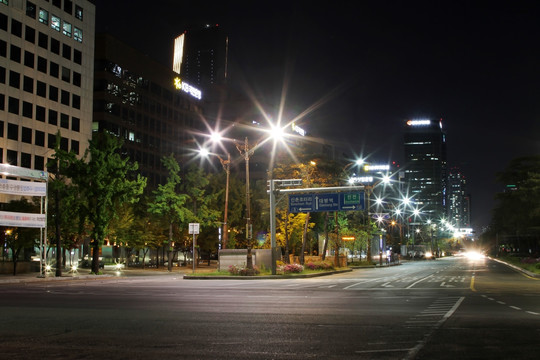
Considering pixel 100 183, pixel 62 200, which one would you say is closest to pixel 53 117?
pixel 62 200

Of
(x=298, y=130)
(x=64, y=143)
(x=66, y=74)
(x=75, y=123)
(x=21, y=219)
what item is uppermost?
(x=298, y=130)

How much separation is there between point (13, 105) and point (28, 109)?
8.70ft

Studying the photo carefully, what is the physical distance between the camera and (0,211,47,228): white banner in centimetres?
3795

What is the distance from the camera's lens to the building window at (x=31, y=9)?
74812 millimetres

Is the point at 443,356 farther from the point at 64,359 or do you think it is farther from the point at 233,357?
the point at 64,359

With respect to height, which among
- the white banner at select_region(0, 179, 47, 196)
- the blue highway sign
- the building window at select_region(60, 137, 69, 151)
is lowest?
the blue highway sign

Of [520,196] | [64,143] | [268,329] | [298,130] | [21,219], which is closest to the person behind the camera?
[268,329]

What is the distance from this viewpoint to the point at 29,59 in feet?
247

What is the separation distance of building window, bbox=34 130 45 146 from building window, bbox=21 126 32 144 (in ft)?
3.41

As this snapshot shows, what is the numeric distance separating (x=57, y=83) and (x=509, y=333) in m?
78.7

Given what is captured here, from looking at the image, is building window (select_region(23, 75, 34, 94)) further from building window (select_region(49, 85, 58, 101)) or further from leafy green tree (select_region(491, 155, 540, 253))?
leafy green tree (select_region(491, 155, 540, 253))

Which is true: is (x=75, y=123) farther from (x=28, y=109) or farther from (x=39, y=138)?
(x=28, y=109)

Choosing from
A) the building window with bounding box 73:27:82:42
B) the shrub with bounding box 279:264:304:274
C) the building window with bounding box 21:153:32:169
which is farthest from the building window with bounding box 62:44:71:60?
the shrub with bounding box 279:264:304:274

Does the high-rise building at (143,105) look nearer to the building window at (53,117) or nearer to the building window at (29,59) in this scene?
the building window at (53,117)
